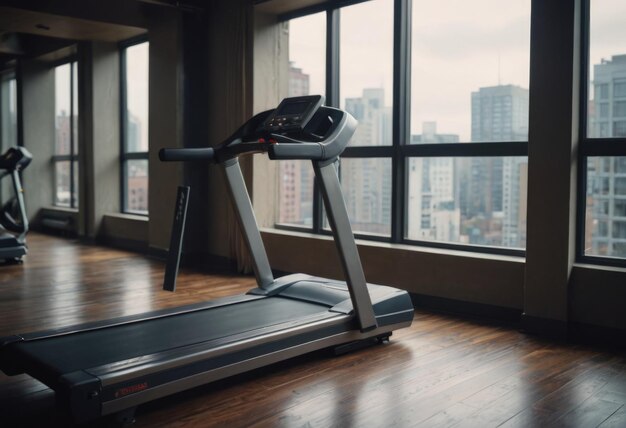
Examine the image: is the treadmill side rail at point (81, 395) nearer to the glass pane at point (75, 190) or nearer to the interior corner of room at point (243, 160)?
the interior corner of room at point (243, 160)

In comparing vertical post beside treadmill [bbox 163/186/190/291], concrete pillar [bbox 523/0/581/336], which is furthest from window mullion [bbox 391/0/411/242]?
vertical post beside treadmill [bbox 163/186/190/291]

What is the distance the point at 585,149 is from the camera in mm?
3867

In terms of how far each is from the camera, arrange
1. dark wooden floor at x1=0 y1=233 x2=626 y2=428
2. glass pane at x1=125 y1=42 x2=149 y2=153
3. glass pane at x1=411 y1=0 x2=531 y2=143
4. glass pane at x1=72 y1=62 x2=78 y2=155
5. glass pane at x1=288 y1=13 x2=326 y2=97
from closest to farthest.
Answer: dark wooden floor at x1=0 y1=233 x2=626 y2=428 → glass pane at x1=411 y1=0 x2=531 y2=143 → glass pane at x1=288 y1=13 x2=326 y2=97 → glass pane at x1=125 y1=42 x2=149 y2=153 → glass pane at x1=72 y1=62 x2=78 y2=155

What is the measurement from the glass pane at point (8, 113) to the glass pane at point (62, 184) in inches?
51.1

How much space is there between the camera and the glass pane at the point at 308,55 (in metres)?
5.80

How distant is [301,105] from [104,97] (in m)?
5.52

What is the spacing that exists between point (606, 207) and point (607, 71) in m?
0.84

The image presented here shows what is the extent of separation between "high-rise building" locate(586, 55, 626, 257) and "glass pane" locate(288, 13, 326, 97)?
2561 mm

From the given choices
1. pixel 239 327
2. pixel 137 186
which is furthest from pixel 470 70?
pixel 137 186

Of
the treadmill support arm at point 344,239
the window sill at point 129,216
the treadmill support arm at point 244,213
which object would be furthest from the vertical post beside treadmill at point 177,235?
the window sill at point 129,216

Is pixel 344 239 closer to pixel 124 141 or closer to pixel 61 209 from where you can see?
pixel 124 141

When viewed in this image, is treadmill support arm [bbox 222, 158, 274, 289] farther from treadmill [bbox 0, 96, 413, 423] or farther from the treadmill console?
the treadmill console

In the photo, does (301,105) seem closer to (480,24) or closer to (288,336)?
(288,336)

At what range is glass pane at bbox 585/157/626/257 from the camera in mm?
3811
